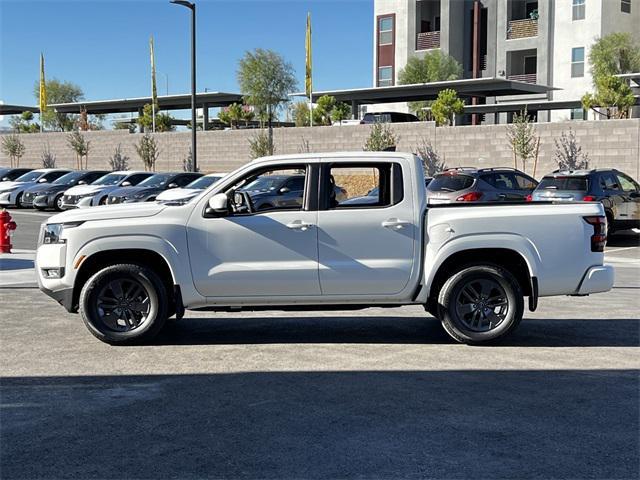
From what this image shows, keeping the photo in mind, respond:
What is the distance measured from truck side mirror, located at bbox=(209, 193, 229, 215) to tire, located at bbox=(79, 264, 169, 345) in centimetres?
95

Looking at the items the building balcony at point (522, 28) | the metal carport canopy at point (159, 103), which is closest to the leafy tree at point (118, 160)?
the metal carport canopy at point (159, 103)

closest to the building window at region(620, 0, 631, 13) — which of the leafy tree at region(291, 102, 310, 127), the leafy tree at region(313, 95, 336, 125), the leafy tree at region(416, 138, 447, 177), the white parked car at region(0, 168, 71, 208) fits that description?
the leafy tree at region(313, 95, 336, 125)

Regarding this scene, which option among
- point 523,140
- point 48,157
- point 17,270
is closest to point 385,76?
point 48,157

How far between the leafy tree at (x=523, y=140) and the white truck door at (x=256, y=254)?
27498 millimetres

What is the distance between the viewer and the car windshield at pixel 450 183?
2100cm

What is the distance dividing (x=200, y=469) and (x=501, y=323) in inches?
176

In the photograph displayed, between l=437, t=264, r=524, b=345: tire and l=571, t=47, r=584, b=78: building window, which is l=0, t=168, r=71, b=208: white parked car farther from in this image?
l=571, t=47, r=584, b=78: building window

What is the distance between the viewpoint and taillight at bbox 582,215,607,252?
8711mm

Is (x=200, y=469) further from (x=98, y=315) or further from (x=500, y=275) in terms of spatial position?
(x=500, y=275)

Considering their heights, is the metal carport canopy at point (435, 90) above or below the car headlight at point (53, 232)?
above

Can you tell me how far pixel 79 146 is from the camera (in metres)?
55.2

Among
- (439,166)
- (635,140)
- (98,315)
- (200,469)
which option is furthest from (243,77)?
(200,469)

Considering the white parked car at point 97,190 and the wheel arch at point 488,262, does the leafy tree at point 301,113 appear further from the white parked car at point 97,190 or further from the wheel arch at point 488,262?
the wheel arch at point 488,262

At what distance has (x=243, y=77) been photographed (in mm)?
59562
